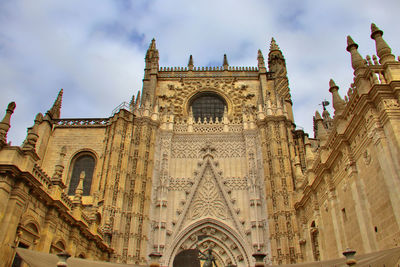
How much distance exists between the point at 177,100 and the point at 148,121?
4.50 m

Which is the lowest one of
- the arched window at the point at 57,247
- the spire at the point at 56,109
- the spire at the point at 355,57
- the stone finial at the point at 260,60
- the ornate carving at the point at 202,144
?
the arched window at the point at 57,247

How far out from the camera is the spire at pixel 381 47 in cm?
1034

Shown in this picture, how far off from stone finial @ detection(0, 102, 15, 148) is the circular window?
667 inches

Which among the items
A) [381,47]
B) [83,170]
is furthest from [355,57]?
[83,170]

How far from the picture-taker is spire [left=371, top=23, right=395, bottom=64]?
407 inches

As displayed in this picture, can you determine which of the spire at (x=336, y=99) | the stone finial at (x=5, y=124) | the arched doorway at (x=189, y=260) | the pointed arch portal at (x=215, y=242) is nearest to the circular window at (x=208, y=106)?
the pointed arch portal at (x=215, y=242)

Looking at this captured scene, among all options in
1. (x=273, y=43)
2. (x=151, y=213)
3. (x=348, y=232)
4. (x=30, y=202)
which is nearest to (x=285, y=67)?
(x=273, y=43)

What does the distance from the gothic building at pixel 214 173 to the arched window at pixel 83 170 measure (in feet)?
0.26

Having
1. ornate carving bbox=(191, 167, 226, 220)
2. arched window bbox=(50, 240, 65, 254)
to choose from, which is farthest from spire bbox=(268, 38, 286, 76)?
arched window bbox=(50, 240, 65, 254)

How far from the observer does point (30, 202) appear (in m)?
10.4

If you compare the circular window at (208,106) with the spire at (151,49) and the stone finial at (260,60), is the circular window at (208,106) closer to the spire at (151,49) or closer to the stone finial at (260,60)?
the stone finial at (260,60)

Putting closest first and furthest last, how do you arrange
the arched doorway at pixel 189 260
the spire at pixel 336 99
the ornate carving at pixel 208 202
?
the arched doorway at pixel 189 260 < the spire at pixel 336 99 < the ornate carving at pixel 208 202

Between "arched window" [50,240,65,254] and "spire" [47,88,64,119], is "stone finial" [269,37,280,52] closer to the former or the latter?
"spire" [47,88,64,119]

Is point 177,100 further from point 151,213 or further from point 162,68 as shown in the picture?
point 151,213
